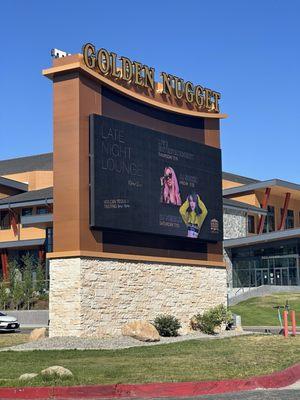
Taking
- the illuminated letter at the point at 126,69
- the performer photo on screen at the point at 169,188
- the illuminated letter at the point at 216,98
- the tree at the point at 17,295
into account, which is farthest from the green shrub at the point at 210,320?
the tree at the point at 17,295

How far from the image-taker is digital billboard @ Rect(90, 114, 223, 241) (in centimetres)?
2625

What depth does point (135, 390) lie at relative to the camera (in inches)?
506

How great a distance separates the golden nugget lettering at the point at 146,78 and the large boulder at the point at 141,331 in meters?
10.0

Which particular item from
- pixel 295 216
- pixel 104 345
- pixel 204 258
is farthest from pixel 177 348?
pixel 295 216

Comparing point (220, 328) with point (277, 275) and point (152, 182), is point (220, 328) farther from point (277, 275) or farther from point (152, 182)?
point (277, 275)

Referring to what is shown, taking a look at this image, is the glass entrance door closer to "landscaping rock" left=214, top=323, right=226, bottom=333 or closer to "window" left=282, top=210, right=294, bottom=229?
"window" left=282, top=210, right=294, bottom=229

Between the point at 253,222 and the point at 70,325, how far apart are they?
4322cm

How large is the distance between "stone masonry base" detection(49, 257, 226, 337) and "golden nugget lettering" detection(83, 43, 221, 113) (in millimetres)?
7761

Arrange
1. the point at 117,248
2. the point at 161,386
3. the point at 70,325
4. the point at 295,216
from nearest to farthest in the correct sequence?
the point at 161,386 → the point at 70,325 → the point at 117,248 → the point at 295,216

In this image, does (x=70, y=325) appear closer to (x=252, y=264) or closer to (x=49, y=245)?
(x=49, y=245)

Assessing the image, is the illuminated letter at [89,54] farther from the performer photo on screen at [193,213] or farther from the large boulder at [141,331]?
the large boulder at [141,331]

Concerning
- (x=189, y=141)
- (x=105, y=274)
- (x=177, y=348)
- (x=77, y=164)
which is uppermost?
(x=189, y=141)

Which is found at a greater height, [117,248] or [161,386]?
[117,248]

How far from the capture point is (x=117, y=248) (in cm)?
2692
